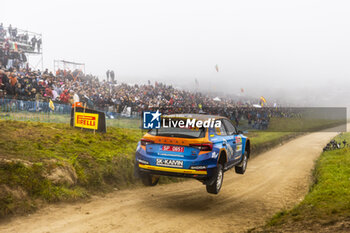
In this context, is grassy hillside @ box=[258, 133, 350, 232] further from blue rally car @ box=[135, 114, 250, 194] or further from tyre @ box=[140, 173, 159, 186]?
tyre @ box=[140, 173, 159, 186]

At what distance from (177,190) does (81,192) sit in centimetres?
317

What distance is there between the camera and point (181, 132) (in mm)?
7375

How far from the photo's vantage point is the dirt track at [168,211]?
6489 mm

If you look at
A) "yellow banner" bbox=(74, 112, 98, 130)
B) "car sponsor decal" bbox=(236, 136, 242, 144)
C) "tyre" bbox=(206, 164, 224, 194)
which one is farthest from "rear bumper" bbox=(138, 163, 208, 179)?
"yellow banner" bbox=(74, 112, 98, 130)

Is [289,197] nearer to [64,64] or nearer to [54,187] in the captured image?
[54,187]

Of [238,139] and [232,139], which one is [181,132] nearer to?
[232,139]

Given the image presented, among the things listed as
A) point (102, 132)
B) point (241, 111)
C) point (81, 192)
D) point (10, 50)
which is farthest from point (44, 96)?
point (241, 111)

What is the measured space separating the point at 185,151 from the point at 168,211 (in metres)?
1.65

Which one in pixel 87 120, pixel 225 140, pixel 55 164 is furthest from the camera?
pixel 87 120

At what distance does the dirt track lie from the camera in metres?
6.49

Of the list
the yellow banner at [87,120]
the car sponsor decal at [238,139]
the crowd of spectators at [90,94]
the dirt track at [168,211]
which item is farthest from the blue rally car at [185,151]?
the crowd of spectators at [90,94]

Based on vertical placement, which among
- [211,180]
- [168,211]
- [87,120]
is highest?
[87,120]
